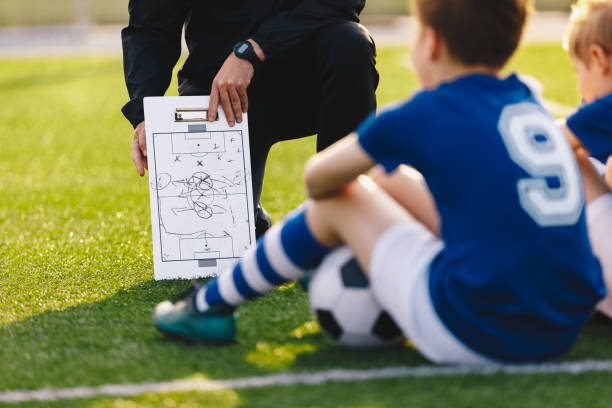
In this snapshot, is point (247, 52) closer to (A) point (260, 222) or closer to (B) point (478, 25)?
(A) point (260, 222)

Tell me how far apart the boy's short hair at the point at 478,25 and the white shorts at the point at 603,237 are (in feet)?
2.04

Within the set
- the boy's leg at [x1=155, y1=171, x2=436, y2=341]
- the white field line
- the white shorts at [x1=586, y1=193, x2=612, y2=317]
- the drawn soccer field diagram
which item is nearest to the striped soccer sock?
the boy's leg at [x1=155, y1=171, x2=436, y2=341]

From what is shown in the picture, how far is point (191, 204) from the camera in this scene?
3.35 m

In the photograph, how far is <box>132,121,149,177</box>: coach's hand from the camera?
333 cm

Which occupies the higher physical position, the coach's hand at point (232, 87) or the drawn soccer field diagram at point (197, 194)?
the coach's hand at point (232, 87)

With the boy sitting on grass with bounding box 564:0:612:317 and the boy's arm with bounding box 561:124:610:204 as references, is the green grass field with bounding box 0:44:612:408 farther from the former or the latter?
the boy's arm with bounding box 561:124:610:204

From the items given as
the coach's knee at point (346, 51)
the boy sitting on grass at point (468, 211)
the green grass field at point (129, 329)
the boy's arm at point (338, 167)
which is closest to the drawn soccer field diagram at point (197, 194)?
the green grass field at point (129, 329)

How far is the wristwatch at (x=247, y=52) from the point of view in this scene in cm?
328

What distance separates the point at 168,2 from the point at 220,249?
1010mm

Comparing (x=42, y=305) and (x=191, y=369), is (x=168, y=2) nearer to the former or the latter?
(x=42, y=305)

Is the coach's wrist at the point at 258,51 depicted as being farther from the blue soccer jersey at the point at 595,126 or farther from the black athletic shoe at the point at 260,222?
the blue soccer jersey at the point at 595,126

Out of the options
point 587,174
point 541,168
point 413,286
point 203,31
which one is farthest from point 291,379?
point 203,31

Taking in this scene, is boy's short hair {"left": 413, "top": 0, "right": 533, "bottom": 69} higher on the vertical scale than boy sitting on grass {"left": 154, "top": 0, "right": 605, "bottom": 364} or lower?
higher

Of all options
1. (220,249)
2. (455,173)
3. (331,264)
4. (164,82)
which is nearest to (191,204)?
(220,249)
